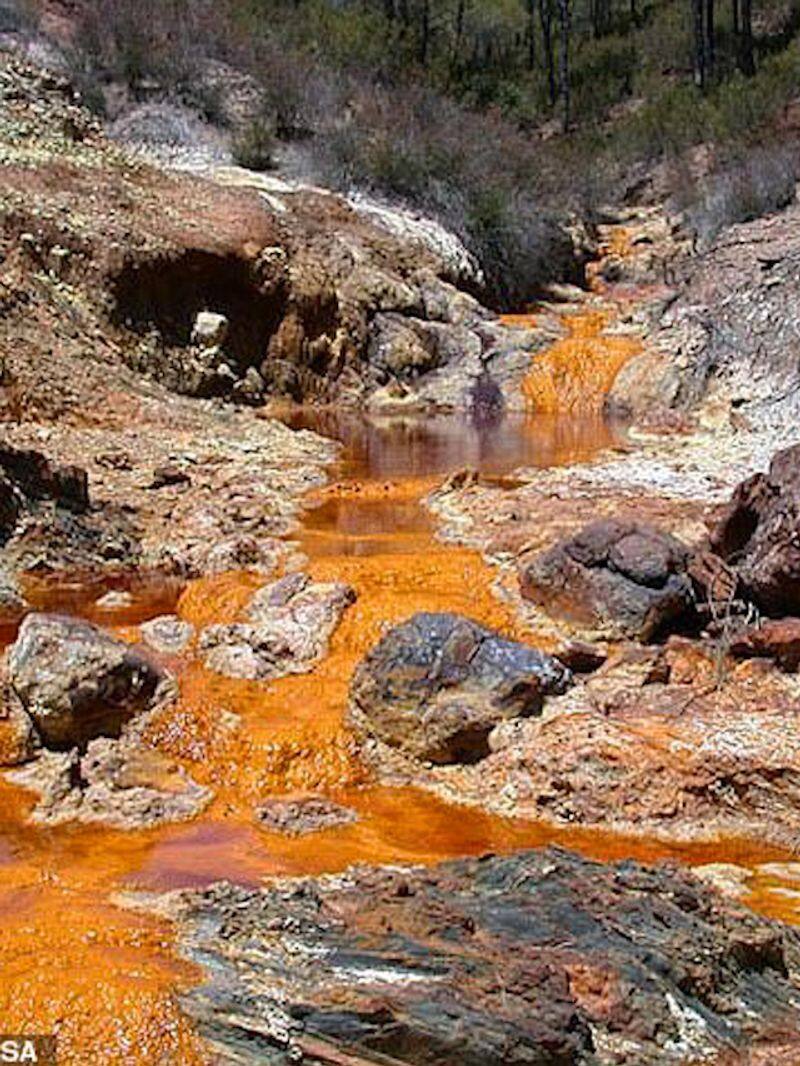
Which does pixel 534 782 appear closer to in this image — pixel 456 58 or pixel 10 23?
pixel 10 23

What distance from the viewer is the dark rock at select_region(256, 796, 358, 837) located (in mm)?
5570

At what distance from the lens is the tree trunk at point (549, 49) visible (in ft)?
109

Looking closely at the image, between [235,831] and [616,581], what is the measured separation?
2.93 metres

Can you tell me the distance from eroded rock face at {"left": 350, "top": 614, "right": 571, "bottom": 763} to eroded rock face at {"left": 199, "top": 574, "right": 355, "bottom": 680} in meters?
0.54

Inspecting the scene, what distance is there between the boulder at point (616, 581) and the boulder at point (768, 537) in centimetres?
39

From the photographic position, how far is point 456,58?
3244 centimetres

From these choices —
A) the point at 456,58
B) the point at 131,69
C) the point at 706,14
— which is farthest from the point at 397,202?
the point at 706,14

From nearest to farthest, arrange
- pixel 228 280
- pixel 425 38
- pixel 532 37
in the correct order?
pixel 228 280
pixel 425 38
pixel 532 37

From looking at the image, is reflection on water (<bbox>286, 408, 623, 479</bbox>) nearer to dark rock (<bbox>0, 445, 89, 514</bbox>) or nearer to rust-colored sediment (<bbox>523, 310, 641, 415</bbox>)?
rust-colored sediment (<bbox>523, 310, 641, 415</bbox>)

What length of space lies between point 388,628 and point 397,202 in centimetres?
1349

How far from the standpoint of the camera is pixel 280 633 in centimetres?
733

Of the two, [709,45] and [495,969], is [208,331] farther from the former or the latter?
[709,45]

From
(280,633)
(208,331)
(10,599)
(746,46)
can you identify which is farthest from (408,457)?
(746,46)

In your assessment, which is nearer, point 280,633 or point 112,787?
point 112,787
